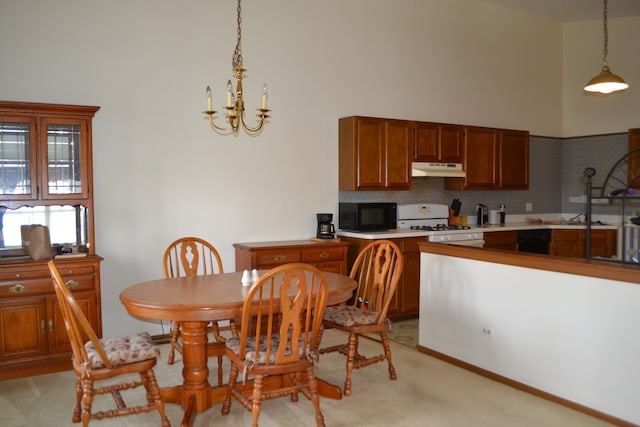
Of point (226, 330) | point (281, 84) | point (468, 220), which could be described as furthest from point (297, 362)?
point (468, 220)

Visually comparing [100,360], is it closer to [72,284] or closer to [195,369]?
[195,369]

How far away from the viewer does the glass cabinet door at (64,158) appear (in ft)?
12.4

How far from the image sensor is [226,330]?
15.9 ft

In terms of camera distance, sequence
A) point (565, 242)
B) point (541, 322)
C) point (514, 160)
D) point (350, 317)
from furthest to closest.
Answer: point (514, 160) < point (565, 242) < point (350, 317) < point (541, 322)

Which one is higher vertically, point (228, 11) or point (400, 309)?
point (228, 11)

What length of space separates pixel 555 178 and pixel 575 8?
2.23 metres

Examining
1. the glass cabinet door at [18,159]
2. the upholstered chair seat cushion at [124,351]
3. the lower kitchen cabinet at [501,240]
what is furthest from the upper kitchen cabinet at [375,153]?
the upholstered chair seat cushion at [124,351]

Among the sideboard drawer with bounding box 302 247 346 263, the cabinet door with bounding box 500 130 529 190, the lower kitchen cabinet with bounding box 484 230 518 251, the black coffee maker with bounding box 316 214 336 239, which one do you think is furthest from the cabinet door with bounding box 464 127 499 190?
the sideboard drawer with bounding box 302 247 346 263

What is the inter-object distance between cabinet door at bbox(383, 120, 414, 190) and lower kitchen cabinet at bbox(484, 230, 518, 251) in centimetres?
113

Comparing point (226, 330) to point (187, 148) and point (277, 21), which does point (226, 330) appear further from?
point (277, 21)

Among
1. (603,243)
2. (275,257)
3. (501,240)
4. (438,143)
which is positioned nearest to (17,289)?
(275,257)

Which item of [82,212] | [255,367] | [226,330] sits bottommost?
[226,330]

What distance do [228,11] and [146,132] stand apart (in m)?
1.37

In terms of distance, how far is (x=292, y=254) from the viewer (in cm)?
476
